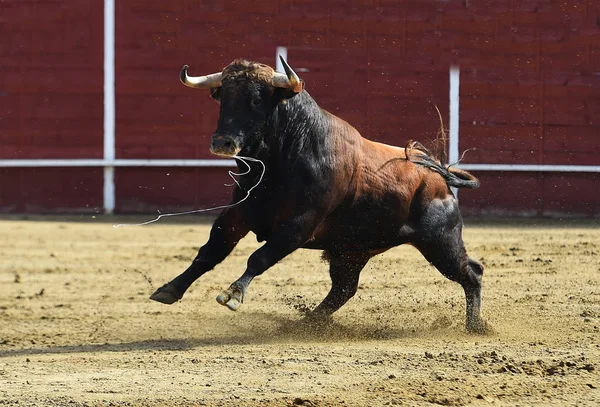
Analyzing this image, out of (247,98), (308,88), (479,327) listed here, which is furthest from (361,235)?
(308,88)

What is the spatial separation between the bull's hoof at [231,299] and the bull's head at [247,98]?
557 millimetres

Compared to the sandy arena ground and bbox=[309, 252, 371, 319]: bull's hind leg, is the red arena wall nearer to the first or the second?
the sandy arena ground

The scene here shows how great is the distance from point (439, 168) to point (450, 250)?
38cm

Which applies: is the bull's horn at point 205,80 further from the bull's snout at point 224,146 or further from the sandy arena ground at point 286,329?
the sandy arena ground at point 286,329

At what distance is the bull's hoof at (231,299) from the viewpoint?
178 inches

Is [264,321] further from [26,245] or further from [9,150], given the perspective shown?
[9,150]

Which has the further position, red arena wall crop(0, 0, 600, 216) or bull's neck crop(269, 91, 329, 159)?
red arena wall crop(0, 0, 600, 216)

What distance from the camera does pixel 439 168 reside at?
5.43m

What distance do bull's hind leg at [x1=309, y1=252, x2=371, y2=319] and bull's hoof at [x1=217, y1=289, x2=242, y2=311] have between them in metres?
0.90

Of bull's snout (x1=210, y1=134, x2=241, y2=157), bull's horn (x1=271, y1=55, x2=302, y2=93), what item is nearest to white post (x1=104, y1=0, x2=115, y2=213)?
bull's horn (x1=271, y1=55, x2=302, y2=93)

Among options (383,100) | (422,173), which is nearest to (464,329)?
(422,173)

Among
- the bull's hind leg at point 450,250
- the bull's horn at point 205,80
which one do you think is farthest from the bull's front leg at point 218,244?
the bull's hind leg at point 450,250

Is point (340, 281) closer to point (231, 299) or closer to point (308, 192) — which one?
point (308, 192)

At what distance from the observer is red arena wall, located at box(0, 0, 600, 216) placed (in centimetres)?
951
